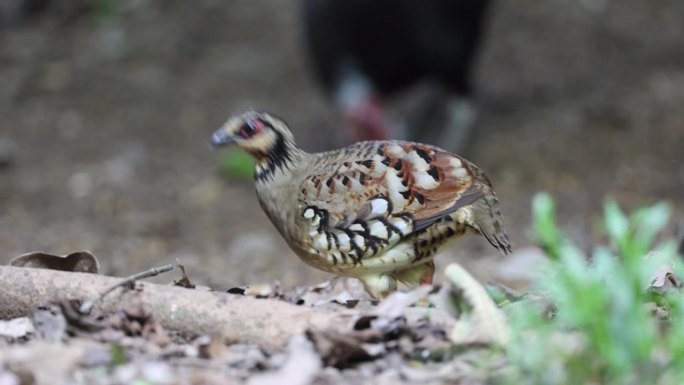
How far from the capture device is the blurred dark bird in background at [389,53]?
7.66 metres

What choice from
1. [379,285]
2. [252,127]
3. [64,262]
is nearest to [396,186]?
[379,285]

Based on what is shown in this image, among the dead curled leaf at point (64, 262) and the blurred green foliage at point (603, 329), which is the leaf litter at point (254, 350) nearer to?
the blurred green foliage at point (603, 329)

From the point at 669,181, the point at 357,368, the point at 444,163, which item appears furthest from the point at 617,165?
the point at 357,368

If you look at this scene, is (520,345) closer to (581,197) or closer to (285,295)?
(285,295)

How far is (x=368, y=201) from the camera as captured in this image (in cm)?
314

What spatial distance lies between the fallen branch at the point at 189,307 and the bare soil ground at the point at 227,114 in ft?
9.93

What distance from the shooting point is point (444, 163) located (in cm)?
Answer: 322

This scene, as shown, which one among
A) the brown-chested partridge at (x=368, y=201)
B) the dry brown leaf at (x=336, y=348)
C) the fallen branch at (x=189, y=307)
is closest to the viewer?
the dry brown leaf at (x=336, y=348)

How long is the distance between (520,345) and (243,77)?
278 inches

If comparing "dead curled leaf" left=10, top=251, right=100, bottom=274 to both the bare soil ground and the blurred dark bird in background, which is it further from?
the blurred dark bird in background

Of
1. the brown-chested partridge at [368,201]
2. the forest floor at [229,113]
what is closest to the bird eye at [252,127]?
the brown-chested partridge at [368,201]

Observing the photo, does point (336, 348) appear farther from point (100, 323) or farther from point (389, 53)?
point (389, 53)

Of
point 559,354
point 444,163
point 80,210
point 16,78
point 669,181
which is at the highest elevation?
point 16,78

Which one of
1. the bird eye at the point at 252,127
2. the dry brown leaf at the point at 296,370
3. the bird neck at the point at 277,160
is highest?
the bird eye at the point at 252,127
